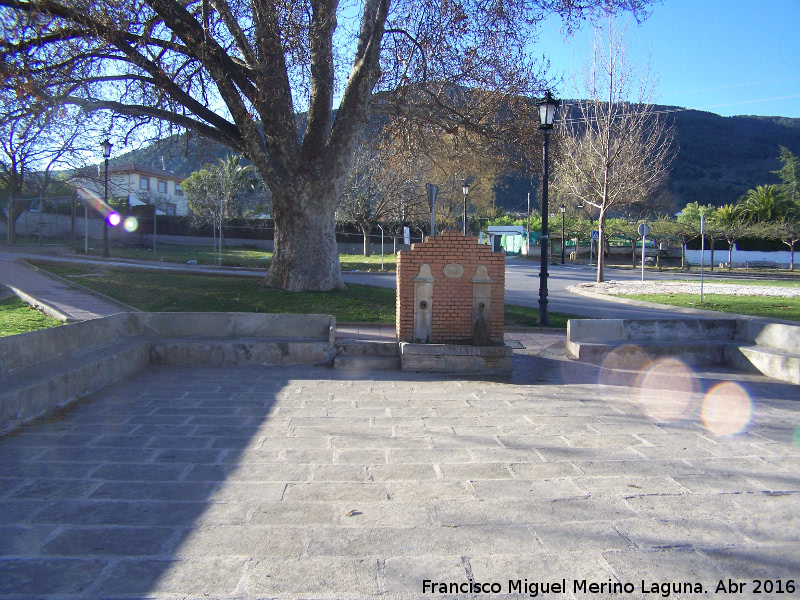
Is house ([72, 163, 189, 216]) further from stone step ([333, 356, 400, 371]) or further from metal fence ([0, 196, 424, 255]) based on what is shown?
stone step ([333, 356, 400, 371])

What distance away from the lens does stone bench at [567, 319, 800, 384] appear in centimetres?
920

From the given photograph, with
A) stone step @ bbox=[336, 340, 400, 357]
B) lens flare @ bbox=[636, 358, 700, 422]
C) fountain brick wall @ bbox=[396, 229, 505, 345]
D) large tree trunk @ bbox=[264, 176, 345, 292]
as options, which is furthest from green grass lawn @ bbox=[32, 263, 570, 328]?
lens flare @ bbox=[636, 358, 700, 422]

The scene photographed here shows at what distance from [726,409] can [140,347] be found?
7979mm

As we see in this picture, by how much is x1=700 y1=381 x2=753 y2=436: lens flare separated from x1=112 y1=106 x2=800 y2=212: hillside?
260ft

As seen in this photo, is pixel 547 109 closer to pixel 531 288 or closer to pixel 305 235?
pixel 305 235

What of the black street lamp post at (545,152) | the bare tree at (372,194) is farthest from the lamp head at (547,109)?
the bare tree at (372,194)

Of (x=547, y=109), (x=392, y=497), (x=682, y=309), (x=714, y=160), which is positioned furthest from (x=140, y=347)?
(x=714, y=160)

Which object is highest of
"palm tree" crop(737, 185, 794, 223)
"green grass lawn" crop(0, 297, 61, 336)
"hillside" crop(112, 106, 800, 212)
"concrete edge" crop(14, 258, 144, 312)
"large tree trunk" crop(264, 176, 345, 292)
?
"hillside" crop(112, 106, 800, 212)

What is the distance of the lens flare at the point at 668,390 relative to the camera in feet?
21.9

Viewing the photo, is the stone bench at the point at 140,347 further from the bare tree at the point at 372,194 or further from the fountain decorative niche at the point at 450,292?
the bare tree at the point at 372,194

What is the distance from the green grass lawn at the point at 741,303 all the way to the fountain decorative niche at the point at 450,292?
30.5ft

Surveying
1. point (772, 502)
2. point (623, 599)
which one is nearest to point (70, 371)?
point (623, 599)

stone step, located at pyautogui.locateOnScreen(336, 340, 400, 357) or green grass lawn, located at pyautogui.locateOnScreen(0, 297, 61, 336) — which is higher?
green grass lawn, located at pyautogui.locateOnScreen(0, 297, 61, 336)

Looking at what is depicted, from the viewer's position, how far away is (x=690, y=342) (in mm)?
10156
